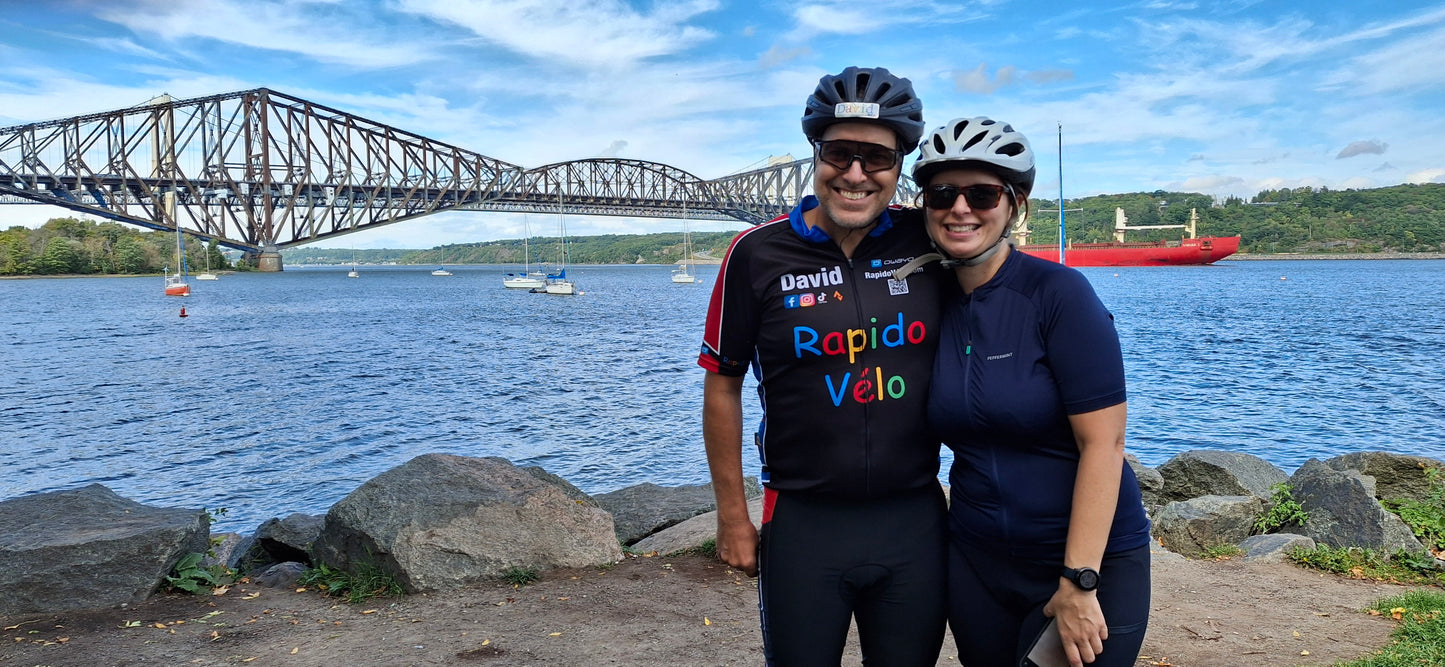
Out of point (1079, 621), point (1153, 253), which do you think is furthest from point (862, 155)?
point (1153, 253)

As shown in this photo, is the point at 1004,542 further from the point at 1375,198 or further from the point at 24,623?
the point at 1375,198

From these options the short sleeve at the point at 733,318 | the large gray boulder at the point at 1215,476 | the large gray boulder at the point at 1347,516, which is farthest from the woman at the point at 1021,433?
the large gray boulder at the point at 1215,476

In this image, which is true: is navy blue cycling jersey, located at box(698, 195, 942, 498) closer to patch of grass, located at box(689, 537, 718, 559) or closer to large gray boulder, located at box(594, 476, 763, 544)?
patch of grass, located at box(689, 537, 718, 559)

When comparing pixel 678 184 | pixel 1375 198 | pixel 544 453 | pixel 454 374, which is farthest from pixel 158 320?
pixel 1375 198

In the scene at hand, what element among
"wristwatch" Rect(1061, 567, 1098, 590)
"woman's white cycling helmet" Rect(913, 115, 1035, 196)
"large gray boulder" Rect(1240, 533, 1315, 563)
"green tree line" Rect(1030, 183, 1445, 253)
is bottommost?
"large gray boulder" Rect(1240, 533, 1315, 563)

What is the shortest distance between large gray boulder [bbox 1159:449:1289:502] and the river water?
444 centimetres

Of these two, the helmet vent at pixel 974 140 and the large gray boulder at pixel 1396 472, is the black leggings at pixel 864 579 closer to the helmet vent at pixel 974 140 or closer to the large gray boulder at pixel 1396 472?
the helmet vent at pixel 974 140

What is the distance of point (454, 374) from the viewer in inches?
973

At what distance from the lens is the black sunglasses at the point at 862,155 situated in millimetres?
2396

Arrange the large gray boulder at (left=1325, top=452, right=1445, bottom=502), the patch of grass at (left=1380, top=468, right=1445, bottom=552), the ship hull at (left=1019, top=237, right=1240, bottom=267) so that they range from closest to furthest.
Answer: the patch of grass at (left=1380, top=468, right=1445, bottom=552), the large gray boulder at (left=1325, top=452, right=1445, bottom=502), the ship hull at (left=1019, top=237, right=1240, bottom=267)

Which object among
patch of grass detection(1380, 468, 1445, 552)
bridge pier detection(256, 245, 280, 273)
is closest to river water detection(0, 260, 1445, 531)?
patch of grass detection(1380, 468, 1445, 552)

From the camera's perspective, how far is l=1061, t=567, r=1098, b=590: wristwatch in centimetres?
207

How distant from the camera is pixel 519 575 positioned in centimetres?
555

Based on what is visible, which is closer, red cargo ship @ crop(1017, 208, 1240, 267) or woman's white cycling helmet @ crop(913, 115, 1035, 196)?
woman's white cycling helmet @ crop(913, 115, 1035, 196)
